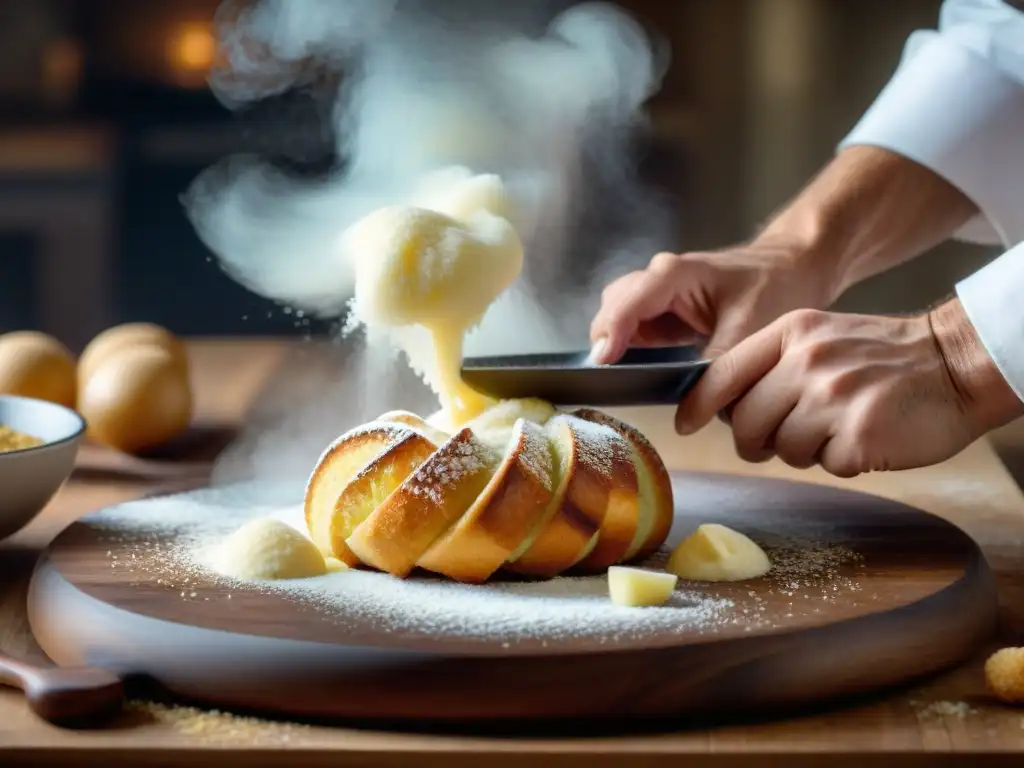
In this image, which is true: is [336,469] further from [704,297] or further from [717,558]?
[704,297]

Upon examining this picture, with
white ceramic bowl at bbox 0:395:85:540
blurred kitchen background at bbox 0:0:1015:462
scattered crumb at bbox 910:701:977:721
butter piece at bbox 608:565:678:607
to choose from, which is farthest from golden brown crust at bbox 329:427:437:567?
blurred kitchen background at bbox 0:0:1015:462

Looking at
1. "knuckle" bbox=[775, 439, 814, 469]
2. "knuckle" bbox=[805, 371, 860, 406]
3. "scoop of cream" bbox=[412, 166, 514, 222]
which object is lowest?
"knuckle" bbox=[775, 439, 814, 469]

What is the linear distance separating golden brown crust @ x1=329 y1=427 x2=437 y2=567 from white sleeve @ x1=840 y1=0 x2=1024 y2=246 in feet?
3.77

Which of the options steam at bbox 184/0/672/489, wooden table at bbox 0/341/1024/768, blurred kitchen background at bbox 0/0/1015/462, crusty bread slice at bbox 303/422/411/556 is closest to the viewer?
wooden table at bbox 0/341/1024/768

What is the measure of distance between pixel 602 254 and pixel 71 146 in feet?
7.98

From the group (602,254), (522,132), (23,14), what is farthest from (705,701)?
(23,14)

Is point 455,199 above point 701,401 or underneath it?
above

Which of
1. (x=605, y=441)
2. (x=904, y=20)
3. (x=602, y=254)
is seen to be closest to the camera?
(x=605, y=441)

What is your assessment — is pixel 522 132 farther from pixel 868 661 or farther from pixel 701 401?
pixel 868 661

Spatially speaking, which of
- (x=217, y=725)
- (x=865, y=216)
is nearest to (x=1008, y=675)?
(x=217, y=725)

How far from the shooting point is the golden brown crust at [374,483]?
1.37 m

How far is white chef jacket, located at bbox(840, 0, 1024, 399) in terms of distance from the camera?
7.01 feet

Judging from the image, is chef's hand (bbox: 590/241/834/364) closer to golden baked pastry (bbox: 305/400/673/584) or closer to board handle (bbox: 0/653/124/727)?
golden baked pastry (bbox: 305/400/673/584)

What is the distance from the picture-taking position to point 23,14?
4836mm
